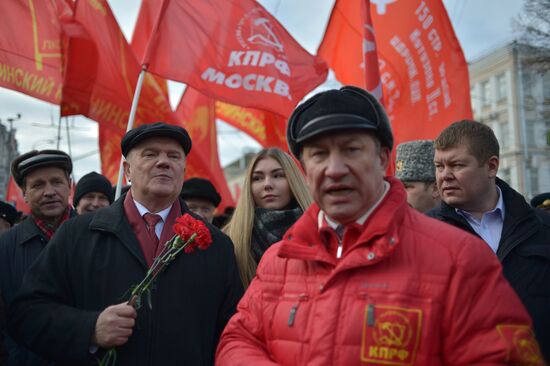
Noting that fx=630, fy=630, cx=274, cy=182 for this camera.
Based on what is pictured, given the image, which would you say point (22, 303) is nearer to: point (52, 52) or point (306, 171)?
point (306, 171)

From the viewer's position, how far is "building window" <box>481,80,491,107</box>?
43.0m

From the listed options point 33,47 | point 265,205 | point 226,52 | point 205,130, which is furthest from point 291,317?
point 205,130

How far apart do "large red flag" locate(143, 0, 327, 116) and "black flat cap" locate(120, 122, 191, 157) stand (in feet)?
10.5

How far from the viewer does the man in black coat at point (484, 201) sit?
330 cm

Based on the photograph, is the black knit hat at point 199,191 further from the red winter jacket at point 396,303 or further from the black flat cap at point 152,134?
the red winter jacket at point 396,303

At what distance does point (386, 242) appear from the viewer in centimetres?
201

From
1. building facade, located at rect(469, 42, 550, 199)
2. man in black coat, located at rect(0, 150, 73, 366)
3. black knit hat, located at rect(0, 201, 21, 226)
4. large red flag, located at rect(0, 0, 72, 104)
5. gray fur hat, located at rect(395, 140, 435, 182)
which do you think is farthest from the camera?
building facade, located at rect(469, 42, 550, 199)

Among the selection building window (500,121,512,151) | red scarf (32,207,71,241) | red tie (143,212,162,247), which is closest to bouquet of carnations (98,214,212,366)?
red tie (143,212,162,247)

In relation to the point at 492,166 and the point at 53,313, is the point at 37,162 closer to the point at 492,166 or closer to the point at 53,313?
the point at 53,313

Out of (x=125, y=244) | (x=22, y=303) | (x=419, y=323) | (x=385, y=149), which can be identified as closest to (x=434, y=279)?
(x=419, y=323)

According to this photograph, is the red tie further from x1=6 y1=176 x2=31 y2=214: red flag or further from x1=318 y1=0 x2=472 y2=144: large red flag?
x1=6 y1=176 x2=31 y2=214: red flag

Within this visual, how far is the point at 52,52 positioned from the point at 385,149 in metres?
5.38

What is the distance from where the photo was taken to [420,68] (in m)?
7.59

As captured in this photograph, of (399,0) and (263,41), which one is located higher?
(399,0)
